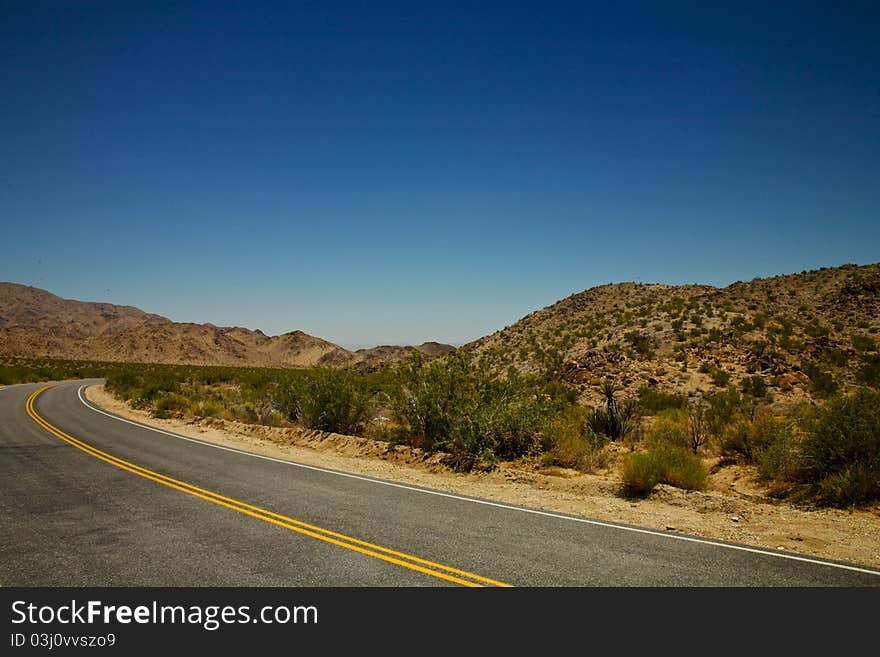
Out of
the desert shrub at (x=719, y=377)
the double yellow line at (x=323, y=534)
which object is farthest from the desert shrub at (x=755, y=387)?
the double yellow line at (x=323, y=534)

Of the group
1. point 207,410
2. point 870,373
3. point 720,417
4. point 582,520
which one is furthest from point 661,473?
point 207,410

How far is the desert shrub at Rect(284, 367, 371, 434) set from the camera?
710 inches

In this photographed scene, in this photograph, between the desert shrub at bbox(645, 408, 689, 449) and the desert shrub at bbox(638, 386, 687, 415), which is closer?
the desert shrub at bbox(645, 408, 689, 449)

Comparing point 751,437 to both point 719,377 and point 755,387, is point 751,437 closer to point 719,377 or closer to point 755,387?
point 755,387

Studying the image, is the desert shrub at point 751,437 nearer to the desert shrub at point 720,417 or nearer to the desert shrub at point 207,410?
the desert shrub at point 720,417

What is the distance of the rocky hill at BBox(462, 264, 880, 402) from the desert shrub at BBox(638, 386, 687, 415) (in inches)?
80.9

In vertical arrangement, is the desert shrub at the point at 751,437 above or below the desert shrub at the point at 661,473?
above

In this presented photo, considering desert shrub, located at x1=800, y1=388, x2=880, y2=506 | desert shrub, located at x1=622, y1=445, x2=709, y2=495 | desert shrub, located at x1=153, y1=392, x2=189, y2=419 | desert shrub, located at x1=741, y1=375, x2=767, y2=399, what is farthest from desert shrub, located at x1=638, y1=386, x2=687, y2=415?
desert shrub, located at x1=153, y1=392, x2=189, y2=419

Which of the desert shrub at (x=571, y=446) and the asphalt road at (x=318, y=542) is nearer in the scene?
the asphalt road at (x=318, y=542)

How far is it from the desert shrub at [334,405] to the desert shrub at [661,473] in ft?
34.6

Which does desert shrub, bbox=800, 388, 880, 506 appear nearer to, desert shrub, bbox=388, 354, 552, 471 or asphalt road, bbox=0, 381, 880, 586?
asphalt road, bbox=0, 381, 880, 586

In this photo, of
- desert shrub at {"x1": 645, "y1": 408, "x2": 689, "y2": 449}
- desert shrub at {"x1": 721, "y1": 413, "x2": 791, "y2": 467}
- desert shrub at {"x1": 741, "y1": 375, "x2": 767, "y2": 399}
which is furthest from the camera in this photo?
desert shrub at {"x1": 741, "y1": 375, "x2": 767, "y2": 399}

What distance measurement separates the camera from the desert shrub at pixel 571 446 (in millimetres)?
12562
